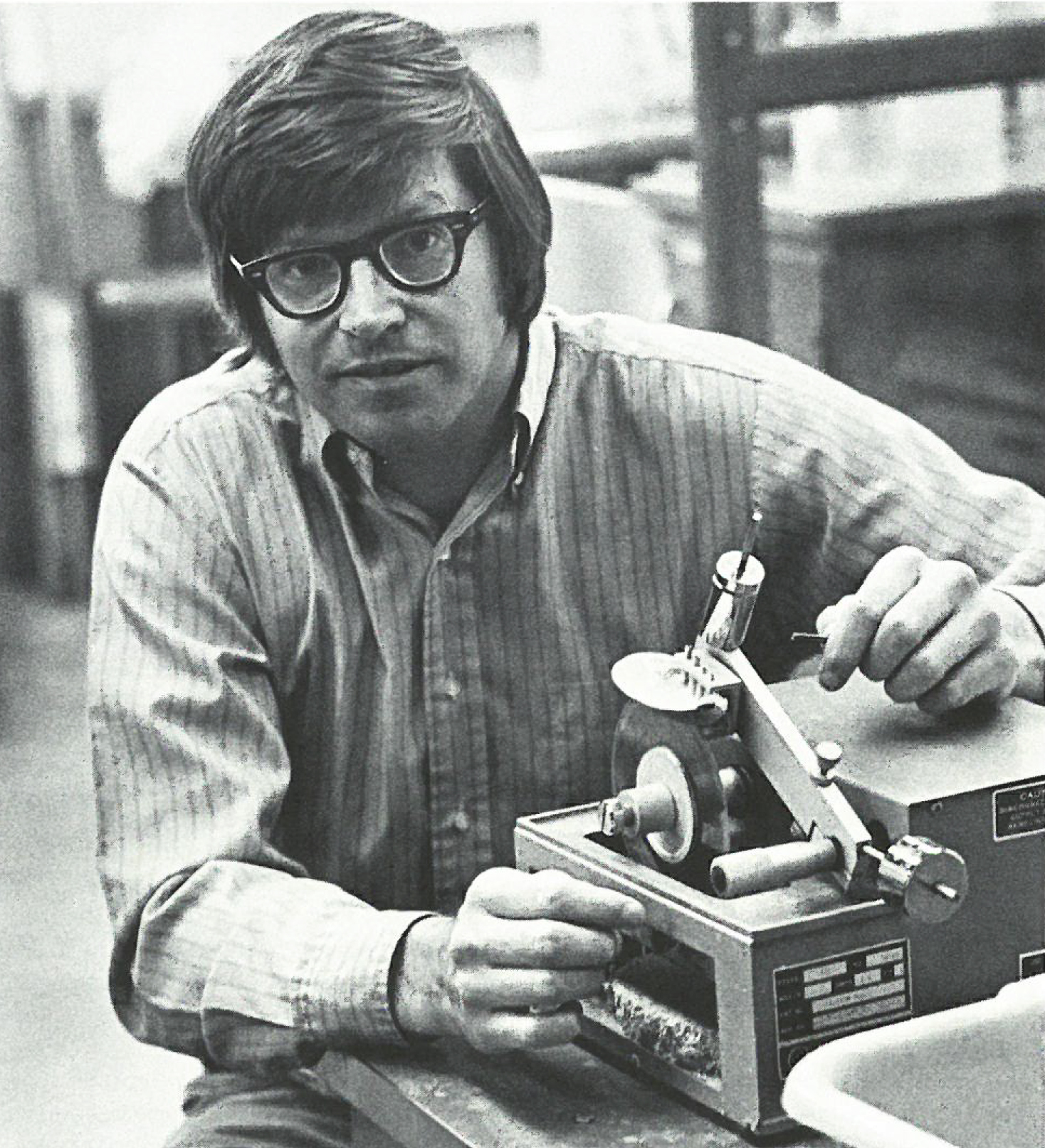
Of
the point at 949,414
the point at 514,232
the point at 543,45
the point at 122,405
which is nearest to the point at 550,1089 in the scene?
the point at 514,232

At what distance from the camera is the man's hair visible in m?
1.65

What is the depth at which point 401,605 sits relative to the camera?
1726mm

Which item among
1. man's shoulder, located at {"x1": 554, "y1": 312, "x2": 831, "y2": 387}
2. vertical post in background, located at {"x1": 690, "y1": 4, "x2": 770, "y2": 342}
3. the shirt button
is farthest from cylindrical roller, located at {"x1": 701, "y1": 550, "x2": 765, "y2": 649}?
vertical post in background, located at {"x1": 690, "y1": 4, "x2": 770, "y2": 342}

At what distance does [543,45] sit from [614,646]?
3.99 m

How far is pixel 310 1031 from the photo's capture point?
1.44 metres

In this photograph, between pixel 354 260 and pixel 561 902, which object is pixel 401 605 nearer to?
pixel 354 260

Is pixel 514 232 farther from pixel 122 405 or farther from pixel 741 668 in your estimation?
pixel 122 405

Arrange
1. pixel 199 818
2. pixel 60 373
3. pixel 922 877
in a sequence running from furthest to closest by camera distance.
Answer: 1. pixel 60 373
2. pixel 199 818
3. pixel 922 877

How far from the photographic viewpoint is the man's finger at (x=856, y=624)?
1.43 m

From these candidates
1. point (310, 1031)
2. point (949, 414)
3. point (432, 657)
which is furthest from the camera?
point (949, 414)

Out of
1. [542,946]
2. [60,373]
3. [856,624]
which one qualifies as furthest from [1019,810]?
[60,373]

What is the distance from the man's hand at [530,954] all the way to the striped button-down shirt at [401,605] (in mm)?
148

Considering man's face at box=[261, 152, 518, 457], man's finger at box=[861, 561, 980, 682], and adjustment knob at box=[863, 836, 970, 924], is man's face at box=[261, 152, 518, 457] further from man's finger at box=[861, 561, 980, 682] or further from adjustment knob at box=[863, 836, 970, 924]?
adjustment knob at box=[863, 836, 970, 924]

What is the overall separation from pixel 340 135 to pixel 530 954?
2.33 feet
